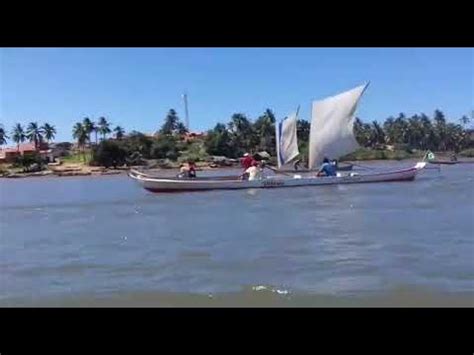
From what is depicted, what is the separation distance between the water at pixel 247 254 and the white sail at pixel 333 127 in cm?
671

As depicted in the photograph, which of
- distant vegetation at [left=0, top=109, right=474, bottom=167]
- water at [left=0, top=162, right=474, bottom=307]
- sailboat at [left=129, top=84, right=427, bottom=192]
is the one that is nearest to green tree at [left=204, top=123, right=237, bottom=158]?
distant vegetation at [left=0, top=109, right=474, bottom=167]

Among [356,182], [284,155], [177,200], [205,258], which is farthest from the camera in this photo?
[284,155]

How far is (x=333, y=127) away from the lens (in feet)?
74.2

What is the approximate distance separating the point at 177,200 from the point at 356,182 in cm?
606

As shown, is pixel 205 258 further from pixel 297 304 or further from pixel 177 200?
pixel 177 200

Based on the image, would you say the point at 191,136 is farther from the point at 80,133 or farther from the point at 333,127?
the point at 333,127

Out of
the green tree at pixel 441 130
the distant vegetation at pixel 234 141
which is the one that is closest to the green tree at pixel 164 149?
the distant vegetation at pixel 234 141

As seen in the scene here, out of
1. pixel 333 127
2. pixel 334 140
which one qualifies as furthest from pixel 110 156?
pixel 334 140

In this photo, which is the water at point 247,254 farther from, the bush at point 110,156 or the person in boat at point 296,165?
the bush at point 110,156

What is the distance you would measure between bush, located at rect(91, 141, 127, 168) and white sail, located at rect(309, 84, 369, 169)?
2028 cm

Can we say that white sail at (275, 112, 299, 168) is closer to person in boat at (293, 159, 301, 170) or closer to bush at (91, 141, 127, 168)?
person in boat at (293, 159, 301, 170)
